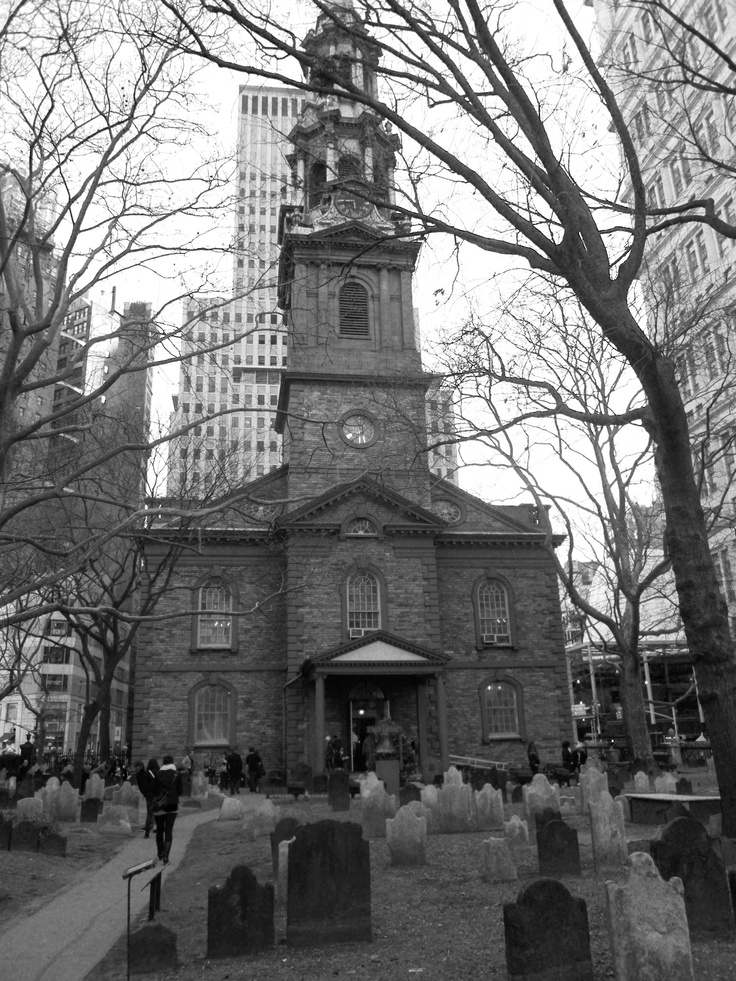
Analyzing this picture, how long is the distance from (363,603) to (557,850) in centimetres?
2144

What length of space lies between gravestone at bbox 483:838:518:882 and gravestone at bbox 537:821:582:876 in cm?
36

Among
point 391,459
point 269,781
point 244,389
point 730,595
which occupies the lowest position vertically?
point 269,781

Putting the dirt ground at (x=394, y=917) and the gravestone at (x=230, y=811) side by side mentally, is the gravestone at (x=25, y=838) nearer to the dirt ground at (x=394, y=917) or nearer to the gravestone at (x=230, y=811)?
the dirt ground at (x=394, y=917)

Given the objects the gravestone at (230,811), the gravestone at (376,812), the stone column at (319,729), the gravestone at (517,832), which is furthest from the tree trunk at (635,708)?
the gravestone at (517,832)

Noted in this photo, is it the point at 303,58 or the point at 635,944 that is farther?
the point at 303,58

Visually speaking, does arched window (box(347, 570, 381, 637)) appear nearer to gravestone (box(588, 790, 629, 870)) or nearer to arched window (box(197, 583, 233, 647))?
arched window (box(197, 583, 233, 647))

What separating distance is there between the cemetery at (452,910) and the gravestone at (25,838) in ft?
4.12

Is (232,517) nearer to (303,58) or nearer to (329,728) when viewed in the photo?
(329,728)

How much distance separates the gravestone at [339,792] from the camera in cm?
1870

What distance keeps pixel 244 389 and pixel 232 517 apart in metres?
30.9

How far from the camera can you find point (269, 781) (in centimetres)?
2714

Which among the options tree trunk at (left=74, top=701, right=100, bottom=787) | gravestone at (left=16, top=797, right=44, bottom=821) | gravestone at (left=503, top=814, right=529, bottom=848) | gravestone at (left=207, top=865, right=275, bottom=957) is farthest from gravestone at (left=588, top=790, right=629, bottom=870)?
tree trunk at (left=74, top=701, right=100, bottom=787)

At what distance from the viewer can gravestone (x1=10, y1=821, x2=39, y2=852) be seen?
12.9 m

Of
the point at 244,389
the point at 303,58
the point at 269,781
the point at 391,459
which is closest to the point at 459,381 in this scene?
the point at 303,58
